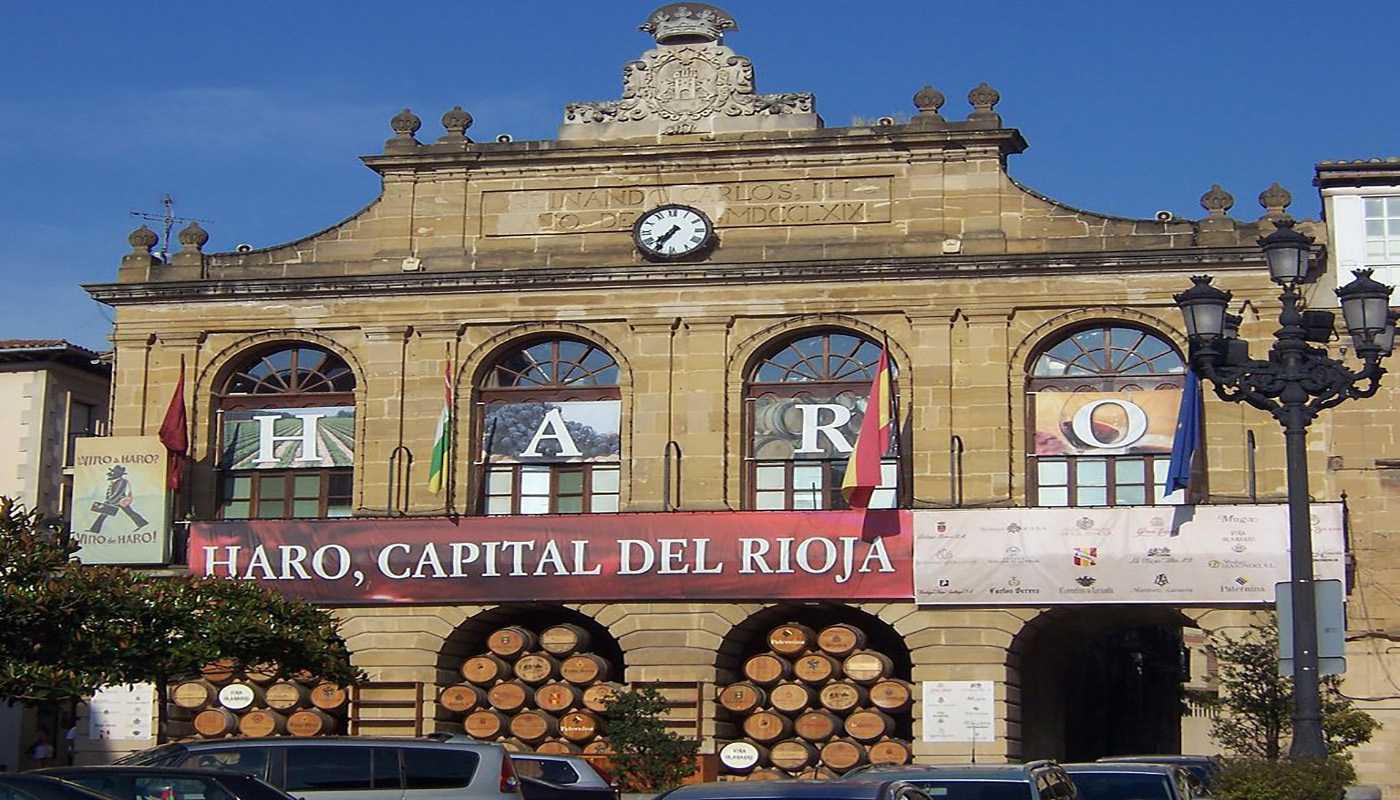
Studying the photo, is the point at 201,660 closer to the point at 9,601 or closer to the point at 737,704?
the point at 9,601

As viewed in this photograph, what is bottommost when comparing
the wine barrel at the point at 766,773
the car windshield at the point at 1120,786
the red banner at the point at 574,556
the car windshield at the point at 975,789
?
the wine barrel at the point at 766,773

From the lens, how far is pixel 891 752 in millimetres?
35219

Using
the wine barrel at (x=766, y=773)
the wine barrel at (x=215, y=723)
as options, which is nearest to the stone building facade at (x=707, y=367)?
the wine barrel at (x=766, y=773)

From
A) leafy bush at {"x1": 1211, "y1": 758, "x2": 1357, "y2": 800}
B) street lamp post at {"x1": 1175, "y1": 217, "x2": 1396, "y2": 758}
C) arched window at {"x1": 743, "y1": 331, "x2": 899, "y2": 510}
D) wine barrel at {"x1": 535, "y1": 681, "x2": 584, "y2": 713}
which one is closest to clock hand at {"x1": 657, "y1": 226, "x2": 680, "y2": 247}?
arched window at {"x1": 743, "y1": 331, "x2": 899, "y2": 510}

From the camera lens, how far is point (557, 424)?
37.8 metres

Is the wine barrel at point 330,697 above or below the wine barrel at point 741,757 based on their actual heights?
above

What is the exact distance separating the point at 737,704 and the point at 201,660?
1055cm

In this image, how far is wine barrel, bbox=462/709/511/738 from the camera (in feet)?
120

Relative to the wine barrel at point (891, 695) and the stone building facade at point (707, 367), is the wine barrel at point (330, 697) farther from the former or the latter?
the wine barrel at point (891, 695)

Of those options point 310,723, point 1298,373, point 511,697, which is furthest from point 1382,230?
point 310,723

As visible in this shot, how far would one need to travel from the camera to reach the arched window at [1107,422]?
35.9 m

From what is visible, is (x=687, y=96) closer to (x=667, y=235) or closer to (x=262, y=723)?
(x=667, y=235)

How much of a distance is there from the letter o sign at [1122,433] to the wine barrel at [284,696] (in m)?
13.7

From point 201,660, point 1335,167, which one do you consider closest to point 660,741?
point 201,660
